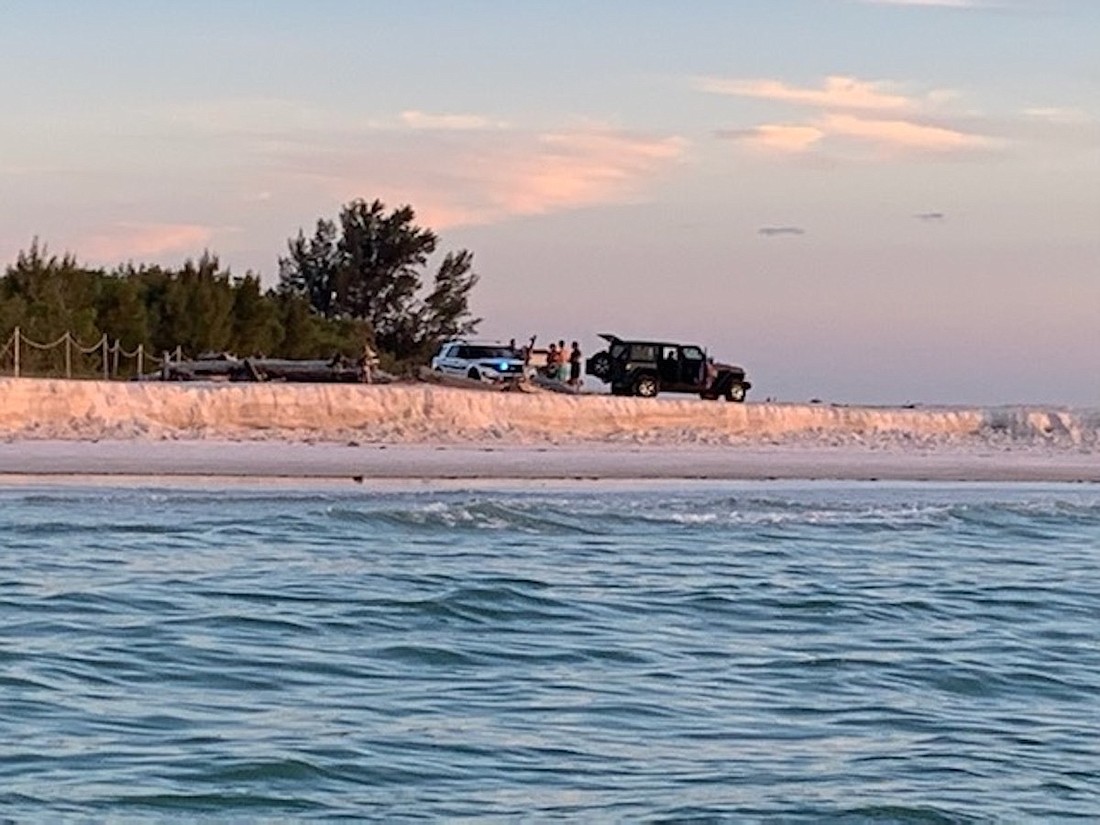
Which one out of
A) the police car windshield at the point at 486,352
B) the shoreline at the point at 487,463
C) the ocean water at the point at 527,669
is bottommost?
the ocean water at the point at 527,669

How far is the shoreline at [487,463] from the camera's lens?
28125 millimetres

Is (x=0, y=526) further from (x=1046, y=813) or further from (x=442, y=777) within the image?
(x=1046, y=813)

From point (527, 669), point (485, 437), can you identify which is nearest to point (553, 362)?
point (485, 437)

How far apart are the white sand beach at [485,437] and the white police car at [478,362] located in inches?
260

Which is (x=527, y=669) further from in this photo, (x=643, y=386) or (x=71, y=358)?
(x=643, y=386)

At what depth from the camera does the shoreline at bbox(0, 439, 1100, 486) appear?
28.1 metres

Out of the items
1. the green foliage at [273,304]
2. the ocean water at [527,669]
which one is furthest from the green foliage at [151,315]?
the ocean water at [527,669]

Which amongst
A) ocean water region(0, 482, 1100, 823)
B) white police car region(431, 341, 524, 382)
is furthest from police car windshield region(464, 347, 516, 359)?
ocean water region(0, 482, 1100, 823)

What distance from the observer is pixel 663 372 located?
151 feet

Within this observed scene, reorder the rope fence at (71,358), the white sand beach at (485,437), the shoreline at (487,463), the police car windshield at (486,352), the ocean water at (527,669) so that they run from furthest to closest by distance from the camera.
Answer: the police car windshield at (486,352) < the rope fence at (71,358) < the white sand beach at (485,437) < the shoreline at (487,463) < the ocean water at (527,669)

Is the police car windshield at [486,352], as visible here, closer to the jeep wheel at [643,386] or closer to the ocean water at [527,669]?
the jeep wheel at [643,386]

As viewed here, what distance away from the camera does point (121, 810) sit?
8.83 m

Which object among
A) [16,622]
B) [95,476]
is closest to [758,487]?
[95,476]

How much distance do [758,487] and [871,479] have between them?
3.10 m
